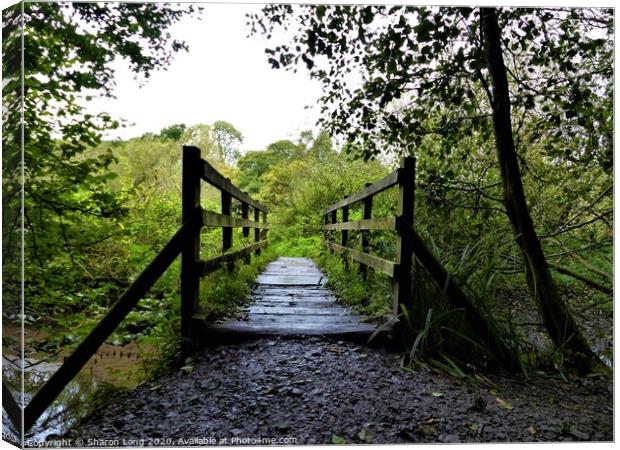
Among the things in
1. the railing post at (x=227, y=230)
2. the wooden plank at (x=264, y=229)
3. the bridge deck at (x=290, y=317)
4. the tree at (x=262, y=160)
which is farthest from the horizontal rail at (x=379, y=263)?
the wooden plank at (x=264, y=229)

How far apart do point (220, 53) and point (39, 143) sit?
3.26ft

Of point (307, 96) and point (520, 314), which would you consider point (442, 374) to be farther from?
point (307, 96)

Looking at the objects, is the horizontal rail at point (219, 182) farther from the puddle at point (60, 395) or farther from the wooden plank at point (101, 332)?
the puddle at point (60, 395)

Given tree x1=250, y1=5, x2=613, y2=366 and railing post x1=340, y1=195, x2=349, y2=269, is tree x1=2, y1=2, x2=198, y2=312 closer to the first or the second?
tree x1=250, y1=5, x2=613, y2=366

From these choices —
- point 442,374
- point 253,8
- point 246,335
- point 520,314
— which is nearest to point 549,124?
point 520,314

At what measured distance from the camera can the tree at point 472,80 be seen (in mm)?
2215

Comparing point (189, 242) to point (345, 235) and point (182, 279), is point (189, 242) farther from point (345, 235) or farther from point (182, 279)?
point (345, 235)

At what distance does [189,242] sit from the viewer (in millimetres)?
2154

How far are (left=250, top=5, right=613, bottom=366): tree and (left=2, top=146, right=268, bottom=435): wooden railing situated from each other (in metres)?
0.74

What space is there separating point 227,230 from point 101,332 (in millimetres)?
1328

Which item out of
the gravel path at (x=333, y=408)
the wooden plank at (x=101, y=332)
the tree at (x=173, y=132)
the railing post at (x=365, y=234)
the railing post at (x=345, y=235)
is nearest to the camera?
the gravel path at (x=333, y=408)

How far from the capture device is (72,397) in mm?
1932

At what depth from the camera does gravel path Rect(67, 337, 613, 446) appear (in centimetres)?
161

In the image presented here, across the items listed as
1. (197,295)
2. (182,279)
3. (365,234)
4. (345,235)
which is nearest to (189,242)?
(182,279)
